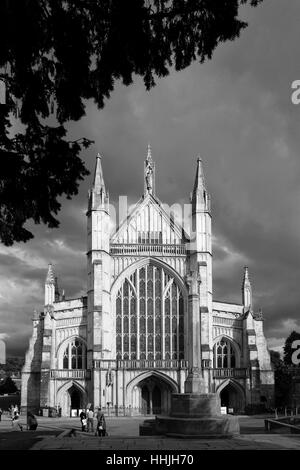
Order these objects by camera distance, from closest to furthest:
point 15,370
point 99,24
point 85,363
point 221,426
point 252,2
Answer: point 252,2 → point 99,24 → point 221,426 → point 85,363 → point 15,370

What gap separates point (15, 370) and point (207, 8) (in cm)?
15154

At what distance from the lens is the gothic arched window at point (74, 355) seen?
166 ft

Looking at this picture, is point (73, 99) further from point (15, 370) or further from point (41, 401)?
point (15, 370)

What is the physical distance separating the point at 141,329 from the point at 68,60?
41967mm

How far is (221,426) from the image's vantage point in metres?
20.4

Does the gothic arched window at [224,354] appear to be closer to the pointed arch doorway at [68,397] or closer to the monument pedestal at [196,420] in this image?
the pointed arch doorway at [68,397]

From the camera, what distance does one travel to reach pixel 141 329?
1977 inches

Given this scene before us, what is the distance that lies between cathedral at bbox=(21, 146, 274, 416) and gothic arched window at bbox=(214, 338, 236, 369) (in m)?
0.09

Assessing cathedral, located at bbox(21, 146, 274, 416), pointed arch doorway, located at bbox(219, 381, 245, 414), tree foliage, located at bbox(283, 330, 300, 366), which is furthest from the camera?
tree foliage, located at bbox(283, 330, 300, 366)

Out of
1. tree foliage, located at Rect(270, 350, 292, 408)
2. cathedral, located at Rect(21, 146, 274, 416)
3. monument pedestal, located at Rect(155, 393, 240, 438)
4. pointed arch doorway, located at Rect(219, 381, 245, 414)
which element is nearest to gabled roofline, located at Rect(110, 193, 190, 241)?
cathedral, located at Rect(21, 146, 274, 416)

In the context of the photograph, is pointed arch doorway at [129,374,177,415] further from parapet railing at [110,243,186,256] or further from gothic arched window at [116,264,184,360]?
parapet railing at [110,243,186,256]

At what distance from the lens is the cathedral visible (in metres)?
48.2

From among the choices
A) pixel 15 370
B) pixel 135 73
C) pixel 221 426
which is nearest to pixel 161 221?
pixel 221 426
